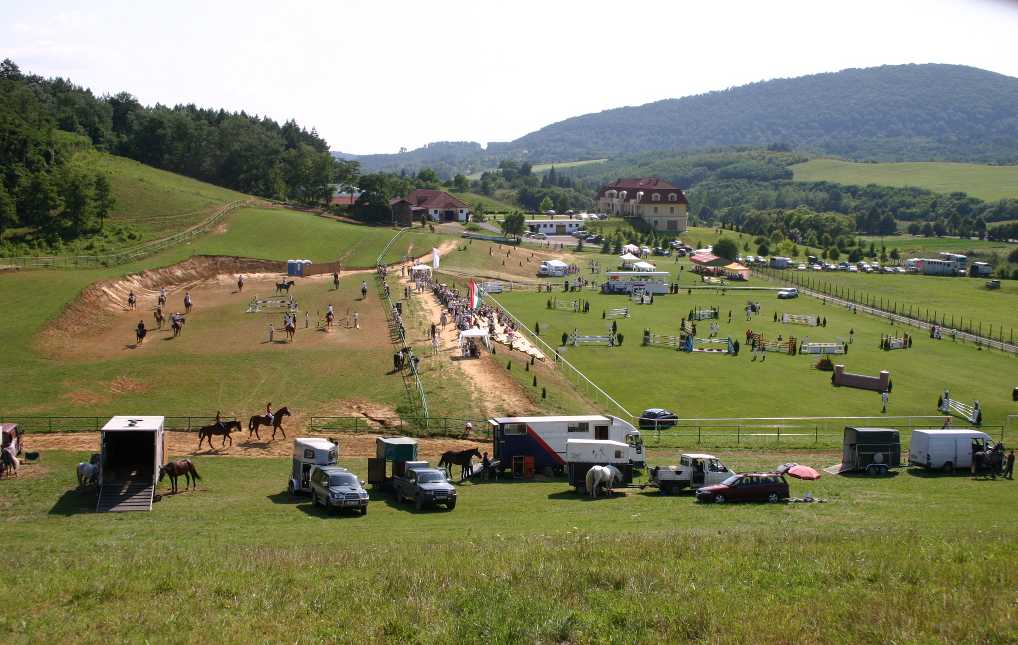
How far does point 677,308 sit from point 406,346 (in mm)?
37006

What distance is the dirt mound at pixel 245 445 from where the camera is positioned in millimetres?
34875

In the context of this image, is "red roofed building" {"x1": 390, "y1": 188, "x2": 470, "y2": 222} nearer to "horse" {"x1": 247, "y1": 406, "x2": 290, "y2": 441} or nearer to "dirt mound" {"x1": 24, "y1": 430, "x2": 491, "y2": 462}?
"dirt mound" {"x1": 24, "y1": 430, "x2": 491, "y2": 462}

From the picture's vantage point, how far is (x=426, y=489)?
27.4 m

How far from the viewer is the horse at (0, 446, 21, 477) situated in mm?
30125

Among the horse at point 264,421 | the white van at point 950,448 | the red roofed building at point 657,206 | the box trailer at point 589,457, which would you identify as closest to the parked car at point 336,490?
the box trailer at point 589,457

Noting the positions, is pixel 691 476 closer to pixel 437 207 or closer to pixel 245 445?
pixel 245 445

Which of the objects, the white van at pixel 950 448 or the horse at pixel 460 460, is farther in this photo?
the white van at pixel 950 448

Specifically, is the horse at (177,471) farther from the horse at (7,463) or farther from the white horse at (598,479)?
the white horse at (598,479)

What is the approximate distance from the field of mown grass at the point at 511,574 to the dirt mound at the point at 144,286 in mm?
28420

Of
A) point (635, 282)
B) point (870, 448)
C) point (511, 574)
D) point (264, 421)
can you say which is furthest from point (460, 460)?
point (635, 282)

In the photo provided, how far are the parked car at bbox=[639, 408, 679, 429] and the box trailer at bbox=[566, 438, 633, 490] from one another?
10.8m

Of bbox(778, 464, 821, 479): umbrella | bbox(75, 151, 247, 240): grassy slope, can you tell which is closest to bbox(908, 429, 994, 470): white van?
bbox(778, 464, 821, 479): umbrella

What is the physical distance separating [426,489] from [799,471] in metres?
13.6

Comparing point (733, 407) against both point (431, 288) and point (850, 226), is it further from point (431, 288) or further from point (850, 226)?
point (850, 226)
